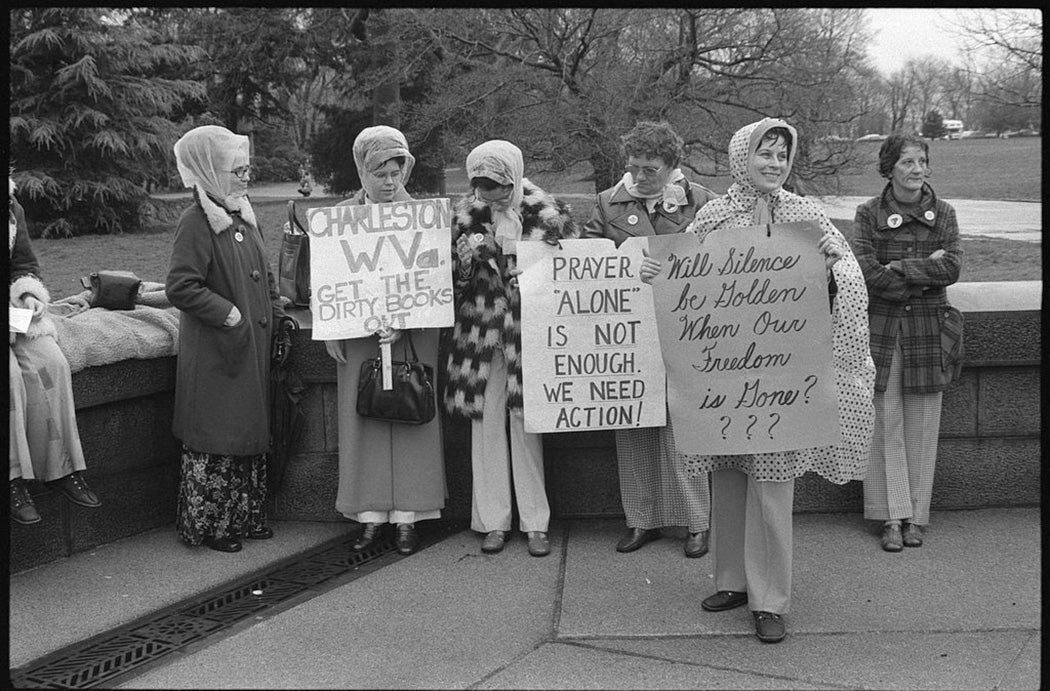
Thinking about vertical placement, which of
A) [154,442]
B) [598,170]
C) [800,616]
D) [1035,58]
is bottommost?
[800,616]

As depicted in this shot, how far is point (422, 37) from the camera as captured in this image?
1249 cm

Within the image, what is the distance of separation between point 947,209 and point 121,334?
3749mm

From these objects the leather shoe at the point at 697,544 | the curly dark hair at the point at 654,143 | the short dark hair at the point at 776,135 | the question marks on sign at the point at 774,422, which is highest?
the curly dark hair at the point at 654,143

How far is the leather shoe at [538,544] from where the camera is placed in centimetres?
531

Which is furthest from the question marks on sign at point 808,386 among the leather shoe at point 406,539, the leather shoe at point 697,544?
the leather shoe at point 406,539

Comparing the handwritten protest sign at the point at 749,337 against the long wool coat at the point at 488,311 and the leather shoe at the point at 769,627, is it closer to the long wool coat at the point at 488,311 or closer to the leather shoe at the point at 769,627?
the leather shoe at the point at 769,627

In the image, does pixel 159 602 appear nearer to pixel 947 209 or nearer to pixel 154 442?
pixel 154 442

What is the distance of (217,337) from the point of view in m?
5.28

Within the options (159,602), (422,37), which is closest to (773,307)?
(159,602)

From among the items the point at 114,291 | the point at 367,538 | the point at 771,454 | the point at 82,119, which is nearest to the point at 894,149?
the point at 771,454

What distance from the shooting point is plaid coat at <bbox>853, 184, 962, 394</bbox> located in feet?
17.0

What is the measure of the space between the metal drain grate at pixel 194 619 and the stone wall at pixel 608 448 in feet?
1.36

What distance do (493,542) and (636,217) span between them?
1.61 metres

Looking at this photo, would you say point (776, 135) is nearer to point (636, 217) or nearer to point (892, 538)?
point (636, 217)
